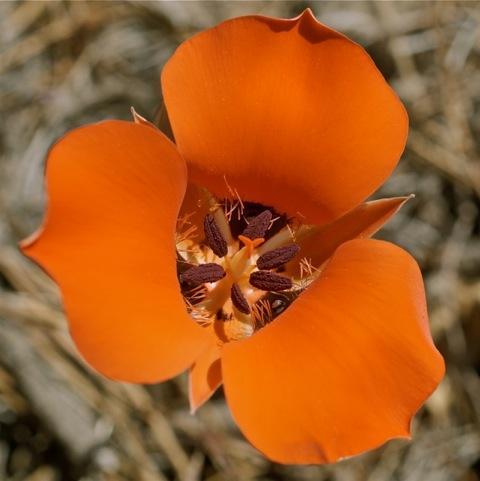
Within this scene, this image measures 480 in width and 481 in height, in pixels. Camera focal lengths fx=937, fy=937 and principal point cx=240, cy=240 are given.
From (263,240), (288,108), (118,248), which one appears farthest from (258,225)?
(118,248)

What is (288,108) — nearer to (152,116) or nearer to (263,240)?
(263,240)

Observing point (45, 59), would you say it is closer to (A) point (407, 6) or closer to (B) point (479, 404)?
(A) point (407, 6)

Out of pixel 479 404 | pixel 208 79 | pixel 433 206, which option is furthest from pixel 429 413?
pixel 208 79

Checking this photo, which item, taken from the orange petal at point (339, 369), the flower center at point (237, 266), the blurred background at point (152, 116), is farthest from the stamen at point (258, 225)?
Answer: the blurred background at point (152, 116)

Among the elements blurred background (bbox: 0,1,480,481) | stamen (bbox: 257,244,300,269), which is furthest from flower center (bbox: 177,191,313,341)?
blurred background (bbox: 0,1,480,481)

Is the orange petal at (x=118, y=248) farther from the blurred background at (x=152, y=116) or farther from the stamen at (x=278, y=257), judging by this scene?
the blurred background at (x=152, y=116)

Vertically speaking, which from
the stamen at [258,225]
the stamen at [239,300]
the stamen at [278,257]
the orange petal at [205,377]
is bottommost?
the stamen at [239,300]

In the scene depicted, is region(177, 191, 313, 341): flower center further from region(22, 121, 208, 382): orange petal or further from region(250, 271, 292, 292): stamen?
region(22, 121, 208, 382): orange petal
